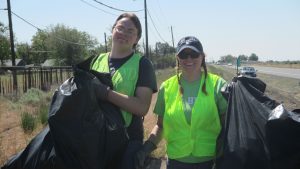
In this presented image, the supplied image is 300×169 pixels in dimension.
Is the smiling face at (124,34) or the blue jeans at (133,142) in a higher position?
the smiling face at (124,34)

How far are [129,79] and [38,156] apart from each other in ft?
2.67

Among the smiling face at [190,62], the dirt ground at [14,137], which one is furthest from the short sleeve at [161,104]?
the dirt ground at [14,137]

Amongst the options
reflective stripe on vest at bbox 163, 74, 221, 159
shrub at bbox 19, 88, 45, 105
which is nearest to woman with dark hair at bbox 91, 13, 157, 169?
reflective stripe on vest at bbox 163, 74, 221, 159

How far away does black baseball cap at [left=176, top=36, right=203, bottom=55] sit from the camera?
3.16 m

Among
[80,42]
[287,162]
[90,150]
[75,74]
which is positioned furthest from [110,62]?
[80,42]

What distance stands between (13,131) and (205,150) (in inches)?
286

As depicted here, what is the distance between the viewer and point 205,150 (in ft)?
10.1

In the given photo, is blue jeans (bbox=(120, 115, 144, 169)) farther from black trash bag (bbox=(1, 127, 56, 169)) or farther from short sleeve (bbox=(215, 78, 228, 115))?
short sleeve (bbox=(215, 78, 228, 115))

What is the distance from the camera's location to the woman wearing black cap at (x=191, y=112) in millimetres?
3074

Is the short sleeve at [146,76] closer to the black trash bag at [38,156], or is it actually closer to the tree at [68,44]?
the black trash bag at [38,156]

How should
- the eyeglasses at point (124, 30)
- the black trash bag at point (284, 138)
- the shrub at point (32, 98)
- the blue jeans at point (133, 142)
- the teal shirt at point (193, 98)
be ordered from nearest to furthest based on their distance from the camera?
the black trash bag at point (284, 138) < the blue jeans at point (133, 142) < the teal shirt at point (193, 98) < the eyeglasses at point (124, 30) < the shrub at point (32, 98)

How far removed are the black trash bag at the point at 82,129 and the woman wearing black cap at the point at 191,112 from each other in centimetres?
25

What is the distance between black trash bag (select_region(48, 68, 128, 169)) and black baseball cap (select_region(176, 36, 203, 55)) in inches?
28.0

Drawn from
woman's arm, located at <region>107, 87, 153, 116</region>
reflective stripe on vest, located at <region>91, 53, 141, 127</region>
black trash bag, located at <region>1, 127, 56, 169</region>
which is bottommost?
black trash bag, located at <region>1, 127, 56, 169</region>
